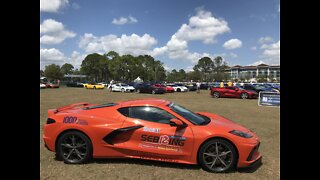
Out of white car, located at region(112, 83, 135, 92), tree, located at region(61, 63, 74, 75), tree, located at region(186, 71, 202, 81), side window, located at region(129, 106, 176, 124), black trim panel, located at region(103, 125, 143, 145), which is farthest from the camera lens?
tree, located at region(61, 63, 74, 75)

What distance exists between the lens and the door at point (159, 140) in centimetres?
457

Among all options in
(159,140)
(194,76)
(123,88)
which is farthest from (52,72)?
(159,140)

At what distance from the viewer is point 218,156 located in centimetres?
Answer: 449

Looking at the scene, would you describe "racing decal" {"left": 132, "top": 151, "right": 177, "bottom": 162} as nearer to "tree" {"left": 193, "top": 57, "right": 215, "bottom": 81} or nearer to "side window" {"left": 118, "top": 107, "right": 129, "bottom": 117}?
"side window" {"left": 118, "top": 107, "right": 129, "bottom": 117}

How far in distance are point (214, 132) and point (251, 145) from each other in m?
0.68

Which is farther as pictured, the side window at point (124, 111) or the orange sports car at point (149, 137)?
the side window at point (124, 111)

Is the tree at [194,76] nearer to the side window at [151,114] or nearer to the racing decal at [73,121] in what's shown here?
the side window at [151,114]

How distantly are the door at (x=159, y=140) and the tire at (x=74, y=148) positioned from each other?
77cm

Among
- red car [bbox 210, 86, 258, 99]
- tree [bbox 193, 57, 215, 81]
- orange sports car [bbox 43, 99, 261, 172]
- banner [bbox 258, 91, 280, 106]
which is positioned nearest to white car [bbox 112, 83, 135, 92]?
red car [bbox 210, 86, 258, 99]

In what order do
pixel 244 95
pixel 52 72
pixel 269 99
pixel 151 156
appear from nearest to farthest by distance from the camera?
pixel 151 156
pixel 269 99
pixel 244 95
pixel 52 72

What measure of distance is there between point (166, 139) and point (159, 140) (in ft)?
0.43

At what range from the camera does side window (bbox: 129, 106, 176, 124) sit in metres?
4.84

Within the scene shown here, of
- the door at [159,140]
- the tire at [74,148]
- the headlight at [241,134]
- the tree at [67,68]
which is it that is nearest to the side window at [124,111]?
Result: the door at [159,140]

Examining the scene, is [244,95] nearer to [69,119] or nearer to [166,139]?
[166,139]
